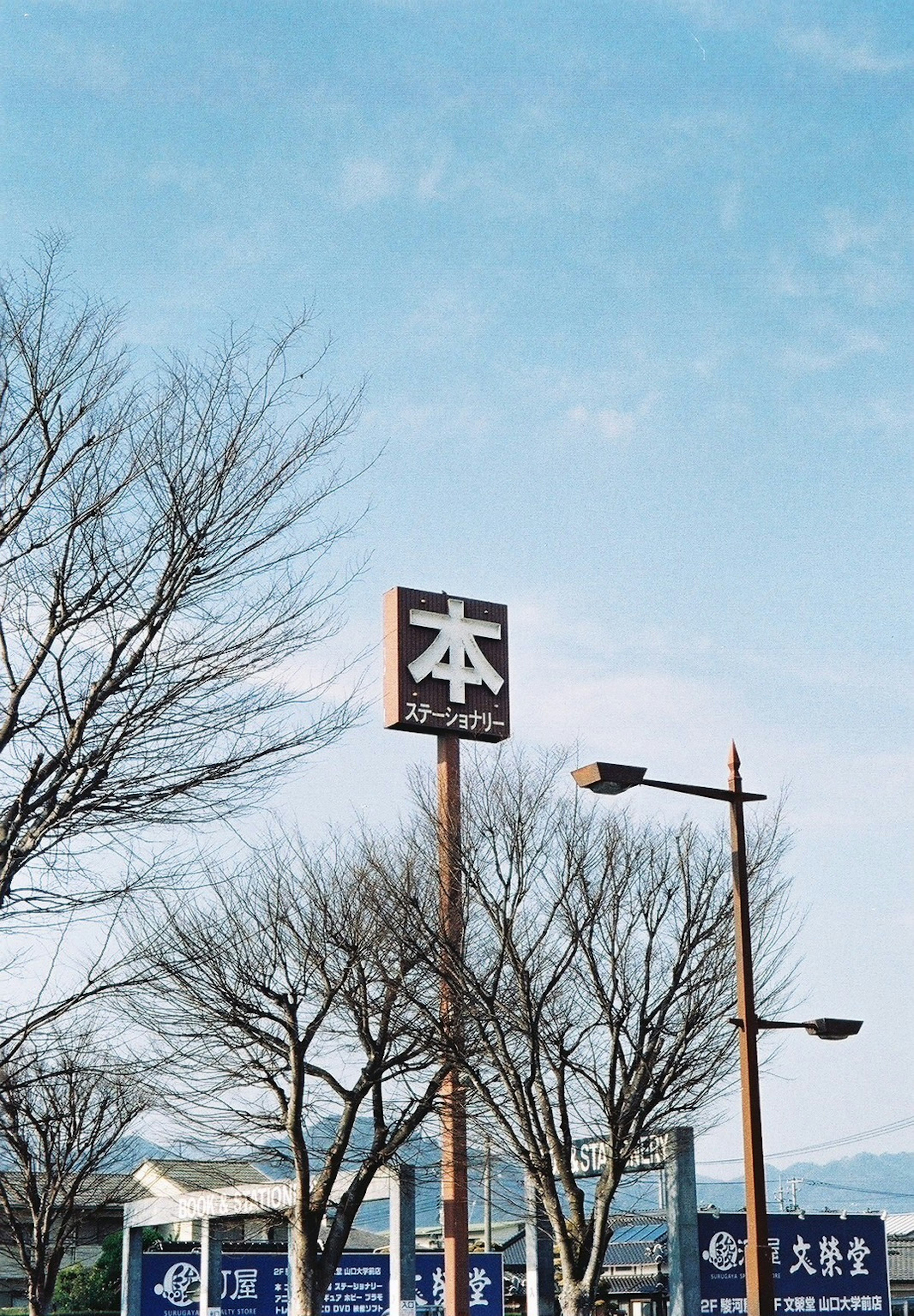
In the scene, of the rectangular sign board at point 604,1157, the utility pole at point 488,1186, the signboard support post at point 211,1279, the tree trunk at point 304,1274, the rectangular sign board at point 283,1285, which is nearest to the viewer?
the rectangular sign board at point 604,1157

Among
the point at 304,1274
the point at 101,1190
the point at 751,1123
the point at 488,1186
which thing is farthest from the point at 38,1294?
the point at 751,1123

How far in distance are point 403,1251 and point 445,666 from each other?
34.2 ft

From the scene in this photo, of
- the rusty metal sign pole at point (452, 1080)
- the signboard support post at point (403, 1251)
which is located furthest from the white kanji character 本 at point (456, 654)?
the signboard support post at point (403, 1251)

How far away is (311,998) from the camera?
72.9 ft

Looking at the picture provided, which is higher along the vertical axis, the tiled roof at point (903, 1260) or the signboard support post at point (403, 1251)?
the signboard support post at point (403, 1251)

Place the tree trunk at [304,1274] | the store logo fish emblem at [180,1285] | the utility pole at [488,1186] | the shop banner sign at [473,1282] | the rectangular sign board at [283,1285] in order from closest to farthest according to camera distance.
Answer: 1. the tree trunk at [304,1274]
2. the utility pole at [488,1186]
3. the rectangular sign board at [283,1285]
4. the shop banner sign at [473,1282]
5. the store logo fish emblem at [180,1285]

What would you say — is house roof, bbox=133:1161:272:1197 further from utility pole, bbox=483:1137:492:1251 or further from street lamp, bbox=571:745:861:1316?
street lamp, bbox=571:745:861:1316

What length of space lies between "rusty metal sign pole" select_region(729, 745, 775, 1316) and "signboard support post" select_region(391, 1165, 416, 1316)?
11.8 m

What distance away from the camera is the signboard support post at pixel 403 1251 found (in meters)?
24.5

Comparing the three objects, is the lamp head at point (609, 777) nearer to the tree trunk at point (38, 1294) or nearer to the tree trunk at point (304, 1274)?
the tree trunk at point (304, 1274)

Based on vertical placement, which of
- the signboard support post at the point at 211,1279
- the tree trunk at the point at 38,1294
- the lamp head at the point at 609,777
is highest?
the lamp head at the point at 609,777

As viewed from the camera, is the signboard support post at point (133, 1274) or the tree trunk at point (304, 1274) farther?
the signboard support post at point (133, 1274)

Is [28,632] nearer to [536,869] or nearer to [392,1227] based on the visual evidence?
[536,869]

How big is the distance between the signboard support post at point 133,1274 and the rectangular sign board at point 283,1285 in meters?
0.11
